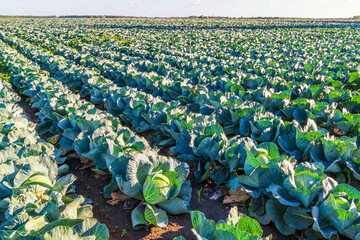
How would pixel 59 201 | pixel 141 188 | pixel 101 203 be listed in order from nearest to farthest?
pixel 59 201
pixel 141 188
pixel 101 203

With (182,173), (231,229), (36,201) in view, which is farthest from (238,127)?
(36,201)

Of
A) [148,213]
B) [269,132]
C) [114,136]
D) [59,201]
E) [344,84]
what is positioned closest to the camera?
[59,201]

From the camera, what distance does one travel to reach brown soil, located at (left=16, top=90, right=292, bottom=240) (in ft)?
8.80

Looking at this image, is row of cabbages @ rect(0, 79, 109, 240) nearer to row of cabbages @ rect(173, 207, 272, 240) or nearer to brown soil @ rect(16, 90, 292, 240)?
brown soil @ rect(16, 90, 292, 240)

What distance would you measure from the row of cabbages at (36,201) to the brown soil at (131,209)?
0.93 ft

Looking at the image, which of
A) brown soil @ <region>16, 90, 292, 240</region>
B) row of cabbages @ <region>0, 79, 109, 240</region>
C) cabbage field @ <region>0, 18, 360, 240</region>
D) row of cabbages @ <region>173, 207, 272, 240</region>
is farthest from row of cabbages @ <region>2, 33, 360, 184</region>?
row of cabbages @ <region>0, 79, 109, 240</region>

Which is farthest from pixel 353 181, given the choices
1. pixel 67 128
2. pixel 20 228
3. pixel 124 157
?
pixel 67 128

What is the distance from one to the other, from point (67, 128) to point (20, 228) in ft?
7.21

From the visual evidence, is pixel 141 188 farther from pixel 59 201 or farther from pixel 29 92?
pixel 29 92

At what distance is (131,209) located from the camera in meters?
3.03

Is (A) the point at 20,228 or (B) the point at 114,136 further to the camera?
(B) the point at 114,136

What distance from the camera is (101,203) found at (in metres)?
3.16

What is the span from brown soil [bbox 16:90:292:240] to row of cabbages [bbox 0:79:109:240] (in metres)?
0.28

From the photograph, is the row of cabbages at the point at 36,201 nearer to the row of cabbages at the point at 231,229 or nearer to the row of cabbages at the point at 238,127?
the row of cabbages at the point at 231,229
